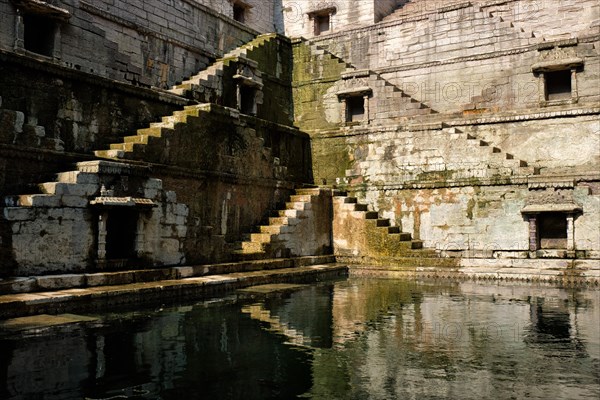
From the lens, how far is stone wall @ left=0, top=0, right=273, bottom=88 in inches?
558

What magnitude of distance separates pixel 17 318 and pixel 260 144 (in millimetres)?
8106

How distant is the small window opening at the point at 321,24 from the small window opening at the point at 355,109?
307 inches

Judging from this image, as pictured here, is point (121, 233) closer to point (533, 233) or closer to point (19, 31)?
point (19, 31)

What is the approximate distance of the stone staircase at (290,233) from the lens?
12695 millimetres

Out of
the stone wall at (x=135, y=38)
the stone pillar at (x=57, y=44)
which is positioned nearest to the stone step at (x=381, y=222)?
the stone wall at (x=135, y=38)

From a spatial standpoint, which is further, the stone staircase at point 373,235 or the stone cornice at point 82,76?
the stone staircase at point 373,235

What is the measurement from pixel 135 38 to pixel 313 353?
1341 centimetres

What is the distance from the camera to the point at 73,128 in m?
10.5

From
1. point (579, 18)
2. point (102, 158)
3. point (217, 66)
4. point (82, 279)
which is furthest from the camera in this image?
point (579, 18)

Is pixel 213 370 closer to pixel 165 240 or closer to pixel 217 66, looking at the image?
pixel 165 240

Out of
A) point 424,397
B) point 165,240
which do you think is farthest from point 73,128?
point 424,397

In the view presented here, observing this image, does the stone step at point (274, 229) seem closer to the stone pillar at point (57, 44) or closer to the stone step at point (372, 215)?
the stone step at point (372, 215)

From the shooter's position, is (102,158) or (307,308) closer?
(307,308)

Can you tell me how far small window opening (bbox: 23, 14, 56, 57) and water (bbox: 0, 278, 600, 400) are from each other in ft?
30.2
